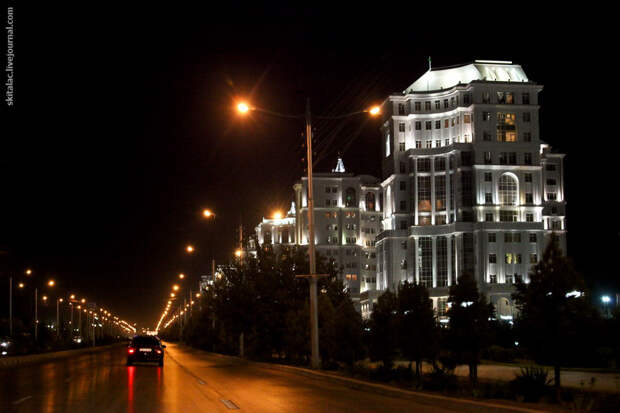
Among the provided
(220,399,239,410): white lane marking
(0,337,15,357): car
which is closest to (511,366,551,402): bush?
(220,399,239,410): white lane marking

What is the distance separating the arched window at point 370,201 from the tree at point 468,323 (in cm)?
15026

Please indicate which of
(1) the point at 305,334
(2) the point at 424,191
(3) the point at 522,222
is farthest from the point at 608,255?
(1) the point at 305,334

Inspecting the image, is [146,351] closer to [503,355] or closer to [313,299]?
[313,299]

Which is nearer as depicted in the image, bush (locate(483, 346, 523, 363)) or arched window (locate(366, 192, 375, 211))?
bush (locate(483, 346, 523, 363))

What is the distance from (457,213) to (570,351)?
110740mm

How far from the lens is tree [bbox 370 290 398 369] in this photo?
29531 millimetres

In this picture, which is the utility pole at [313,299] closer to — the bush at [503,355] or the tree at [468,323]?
the tree at [468,323]

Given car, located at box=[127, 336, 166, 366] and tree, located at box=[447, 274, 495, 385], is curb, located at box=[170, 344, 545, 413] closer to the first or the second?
tree, located at box=[447, 274, 495, 385]

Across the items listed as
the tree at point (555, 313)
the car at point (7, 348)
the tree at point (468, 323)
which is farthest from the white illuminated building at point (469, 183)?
the tree at point (555, 313)

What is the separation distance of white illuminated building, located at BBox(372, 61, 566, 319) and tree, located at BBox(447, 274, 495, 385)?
98.7m

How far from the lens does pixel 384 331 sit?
29797mm

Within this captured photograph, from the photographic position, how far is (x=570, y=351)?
24.2 m

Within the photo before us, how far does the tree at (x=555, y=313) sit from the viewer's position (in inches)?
938

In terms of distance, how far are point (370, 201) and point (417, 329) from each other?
15389 cm
